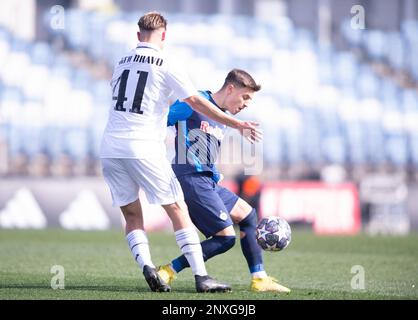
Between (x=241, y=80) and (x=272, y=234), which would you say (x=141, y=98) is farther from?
(x=272, y=234)

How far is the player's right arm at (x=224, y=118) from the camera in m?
7.44

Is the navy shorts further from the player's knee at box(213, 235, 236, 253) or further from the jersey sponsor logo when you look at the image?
the jersey sponsor logo

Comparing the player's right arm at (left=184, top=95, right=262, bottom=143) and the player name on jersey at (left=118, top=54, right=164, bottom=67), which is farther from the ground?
the player name on jersey at (left=118, top=54, right=164, bottom=67)

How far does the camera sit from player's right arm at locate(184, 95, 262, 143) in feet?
24.4

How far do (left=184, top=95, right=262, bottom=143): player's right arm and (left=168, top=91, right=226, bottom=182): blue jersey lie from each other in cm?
59

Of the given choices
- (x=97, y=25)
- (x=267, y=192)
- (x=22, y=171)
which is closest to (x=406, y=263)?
(x=267, y=192)

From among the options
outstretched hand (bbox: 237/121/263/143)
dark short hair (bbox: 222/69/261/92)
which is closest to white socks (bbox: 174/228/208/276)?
outstretched hand (bbox: 237/121/263/143)

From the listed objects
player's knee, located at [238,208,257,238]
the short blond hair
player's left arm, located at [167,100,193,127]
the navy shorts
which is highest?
the short blond hair

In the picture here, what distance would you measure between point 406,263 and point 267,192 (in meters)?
6.94

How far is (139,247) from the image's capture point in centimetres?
780

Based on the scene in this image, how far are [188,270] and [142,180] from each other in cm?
285

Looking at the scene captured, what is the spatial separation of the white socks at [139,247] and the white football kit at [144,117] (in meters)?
0.39

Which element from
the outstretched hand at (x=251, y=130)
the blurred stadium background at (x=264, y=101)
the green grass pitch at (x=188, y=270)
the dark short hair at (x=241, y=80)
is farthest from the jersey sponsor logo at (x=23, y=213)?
the outstretched hand at (x=251, y=130)

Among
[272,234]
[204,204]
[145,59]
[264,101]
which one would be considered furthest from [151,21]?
[264,101]
